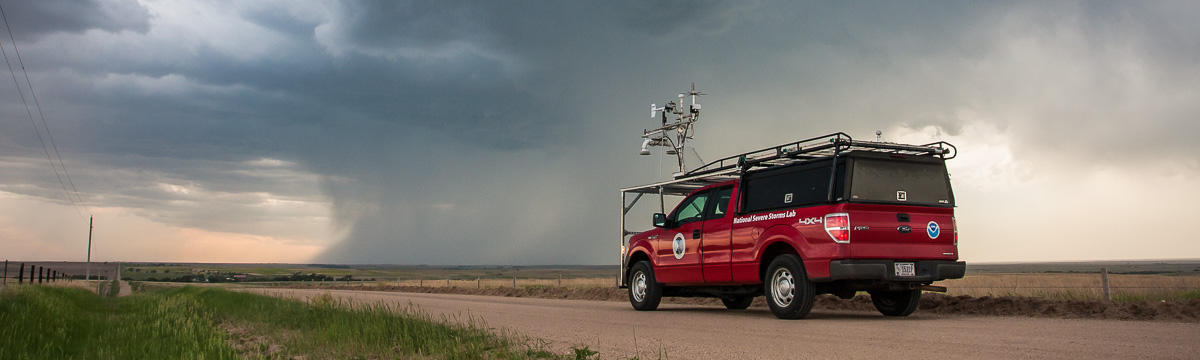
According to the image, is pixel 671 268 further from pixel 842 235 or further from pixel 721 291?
pixel 842 235

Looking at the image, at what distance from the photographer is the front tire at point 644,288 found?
1338 cm

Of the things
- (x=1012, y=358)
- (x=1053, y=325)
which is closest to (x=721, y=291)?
(x=1053, y=325)

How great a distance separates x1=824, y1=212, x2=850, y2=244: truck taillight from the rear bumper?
28 cm

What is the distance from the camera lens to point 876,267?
982 centimetres

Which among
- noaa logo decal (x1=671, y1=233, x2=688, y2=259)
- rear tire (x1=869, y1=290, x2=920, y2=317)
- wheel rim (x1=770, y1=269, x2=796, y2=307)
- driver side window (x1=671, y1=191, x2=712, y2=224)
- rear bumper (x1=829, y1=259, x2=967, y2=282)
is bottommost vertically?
rear tire (x1=869, y1=290, x2=920, y2=317)

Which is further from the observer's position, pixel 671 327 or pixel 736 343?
pixel 671 327

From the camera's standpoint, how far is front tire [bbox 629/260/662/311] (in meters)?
13.4

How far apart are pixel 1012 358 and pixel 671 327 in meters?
4.29

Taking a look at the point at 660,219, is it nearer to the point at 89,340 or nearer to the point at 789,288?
the point at 789,288

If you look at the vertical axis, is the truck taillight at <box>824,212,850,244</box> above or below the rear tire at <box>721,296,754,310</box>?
above

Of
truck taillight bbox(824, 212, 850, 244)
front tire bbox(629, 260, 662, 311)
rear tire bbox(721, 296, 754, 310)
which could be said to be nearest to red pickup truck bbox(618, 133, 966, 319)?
truck taillight bbox(824, 212, 850, 244)

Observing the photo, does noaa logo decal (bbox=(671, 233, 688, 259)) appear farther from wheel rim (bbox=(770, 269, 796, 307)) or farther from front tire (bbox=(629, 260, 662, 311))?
wheel rim (bbox=(770, 269, 796, 307))

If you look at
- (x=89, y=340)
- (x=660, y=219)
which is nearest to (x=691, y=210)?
(x=660, y=219)

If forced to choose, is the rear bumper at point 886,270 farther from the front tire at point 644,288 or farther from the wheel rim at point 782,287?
the front tire at point 644,288
